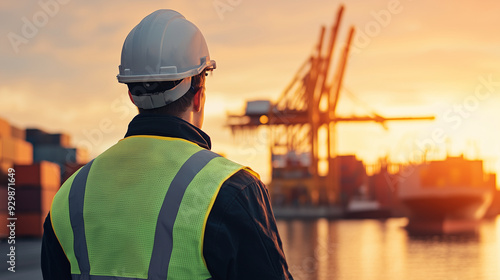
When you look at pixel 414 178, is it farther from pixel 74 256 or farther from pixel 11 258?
pixel 74 256

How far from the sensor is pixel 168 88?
152 centimetres

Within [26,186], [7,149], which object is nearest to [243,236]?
[26,186]

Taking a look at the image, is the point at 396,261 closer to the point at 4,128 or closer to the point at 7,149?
the point at 7,149

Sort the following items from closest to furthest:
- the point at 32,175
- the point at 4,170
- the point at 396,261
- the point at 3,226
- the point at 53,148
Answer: the point at 396,261 → the point at 3,226 → the point at 32,175 → the point at 4,170 → the point at 53,148

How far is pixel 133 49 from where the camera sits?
5.16 ft

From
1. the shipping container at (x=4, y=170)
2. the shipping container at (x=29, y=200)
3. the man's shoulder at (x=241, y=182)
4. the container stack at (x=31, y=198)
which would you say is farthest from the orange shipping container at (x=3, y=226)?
the man's shoulder at (x=241, y=182)

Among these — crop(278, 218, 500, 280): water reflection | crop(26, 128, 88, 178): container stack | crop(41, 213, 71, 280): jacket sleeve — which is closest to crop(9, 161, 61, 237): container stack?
crop(278, 218, 500, 280): water reflection

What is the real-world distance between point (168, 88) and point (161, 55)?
0.08 m

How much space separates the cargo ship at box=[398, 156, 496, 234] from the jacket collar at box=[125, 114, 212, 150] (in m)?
33.6

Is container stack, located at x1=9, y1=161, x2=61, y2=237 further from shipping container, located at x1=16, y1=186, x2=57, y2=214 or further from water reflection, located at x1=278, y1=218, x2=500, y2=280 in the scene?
water reflection, located at x1=278, y1=218, x2=500, y2=280

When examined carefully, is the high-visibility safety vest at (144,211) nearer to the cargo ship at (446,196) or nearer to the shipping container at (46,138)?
the cargo ship at (446,196)

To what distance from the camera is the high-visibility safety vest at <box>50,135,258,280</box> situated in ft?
4.47

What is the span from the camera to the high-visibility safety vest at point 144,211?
4.47ft

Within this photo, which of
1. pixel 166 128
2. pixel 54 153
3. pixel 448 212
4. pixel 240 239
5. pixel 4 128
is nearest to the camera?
pixel 240 239
